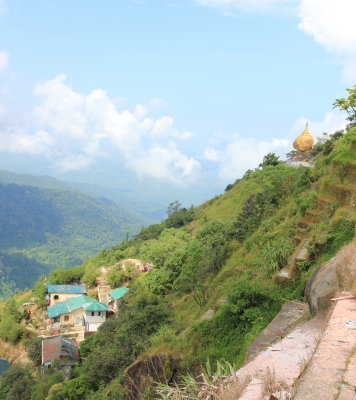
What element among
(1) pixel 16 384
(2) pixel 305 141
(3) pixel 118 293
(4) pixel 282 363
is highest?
(2) pixel 305 141

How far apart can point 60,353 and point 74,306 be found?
10487 mm

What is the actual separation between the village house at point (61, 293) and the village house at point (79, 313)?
6.61ft

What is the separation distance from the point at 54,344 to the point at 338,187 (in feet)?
82.6

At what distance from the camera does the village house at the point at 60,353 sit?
1094 inches

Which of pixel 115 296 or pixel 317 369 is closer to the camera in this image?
pixel 317 369

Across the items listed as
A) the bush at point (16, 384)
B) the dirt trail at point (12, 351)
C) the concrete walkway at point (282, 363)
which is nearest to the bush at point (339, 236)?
the concrete walkway at point (282, 363)

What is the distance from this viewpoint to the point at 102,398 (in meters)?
14.1

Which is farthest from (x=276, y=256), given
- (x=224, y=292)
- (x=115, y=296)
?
(x=115, y=296)

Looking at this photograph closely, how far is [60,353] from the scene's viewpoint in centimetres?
2828

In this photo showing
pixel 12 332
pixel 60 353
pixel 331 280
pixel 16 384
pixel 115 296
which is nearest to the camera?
pixel 331 280

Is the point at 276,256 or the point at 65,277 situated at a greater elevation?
the point at 276,256

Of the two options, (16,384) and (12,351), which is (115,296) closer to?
(12,351)

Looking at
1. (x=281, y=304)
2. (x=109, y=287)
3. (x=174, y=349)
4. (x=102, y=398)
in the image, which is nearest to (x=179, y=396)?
(x=281, y=304)

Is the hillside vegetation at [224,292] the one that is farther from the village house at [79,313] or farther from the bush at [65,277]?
the bush at [65,277]
